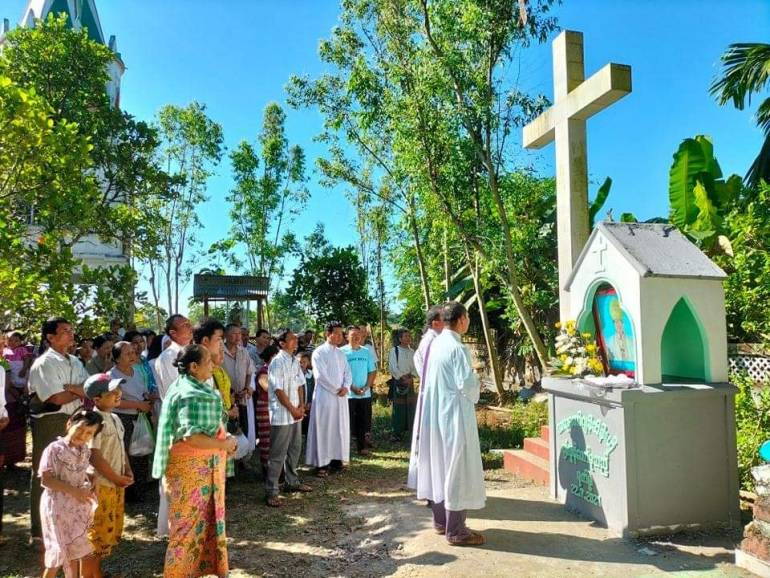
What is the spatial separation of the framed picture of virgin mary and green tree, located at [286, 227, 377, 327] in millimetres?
9633

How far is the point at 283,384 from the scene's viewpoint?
5797 mm

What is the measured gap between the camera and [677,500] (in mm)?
4254

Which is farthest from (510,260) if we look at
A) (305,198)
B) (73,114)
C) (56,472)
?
(305,198)

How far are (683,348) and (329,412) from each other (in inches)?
158

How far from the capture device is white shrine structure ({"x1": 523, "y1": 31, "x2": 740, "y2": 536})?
13.8 feet

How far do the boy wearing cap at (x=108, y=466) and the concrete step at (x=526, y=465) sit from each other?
382cm

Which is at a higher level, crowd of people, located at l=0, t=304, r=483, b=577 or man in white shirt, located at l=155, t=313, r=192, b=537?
man in white shirt, located at l=155, t=313, r=192, b=537

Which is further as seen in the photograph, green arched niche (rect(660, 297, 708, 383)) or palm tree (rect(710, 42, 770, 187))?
palm tree (rect(710, 42, 770, 187))

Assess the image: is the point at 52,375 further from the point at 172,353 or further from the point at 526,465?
the point at 526,465

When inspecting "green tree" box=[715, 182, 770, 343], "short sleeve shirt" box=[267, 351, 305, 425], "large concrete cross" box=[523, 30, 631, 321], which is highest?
"large concrete cross" box=[523, 30, 631, 321]

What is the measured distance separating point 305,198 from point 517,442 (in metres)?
15.2

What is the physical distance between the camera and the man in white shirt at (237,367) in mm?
6469

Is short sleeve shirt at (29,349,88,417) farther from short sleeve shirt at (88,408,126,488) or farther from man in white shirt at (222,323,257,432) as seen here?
man in white shirt at (222,323,257,432)

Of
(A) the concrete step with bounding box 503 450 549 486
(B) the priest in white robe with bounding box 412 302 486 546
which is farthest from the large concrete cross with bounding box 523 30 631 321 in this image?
(B) the priest in white robe with bounding box 412 302 486 546
